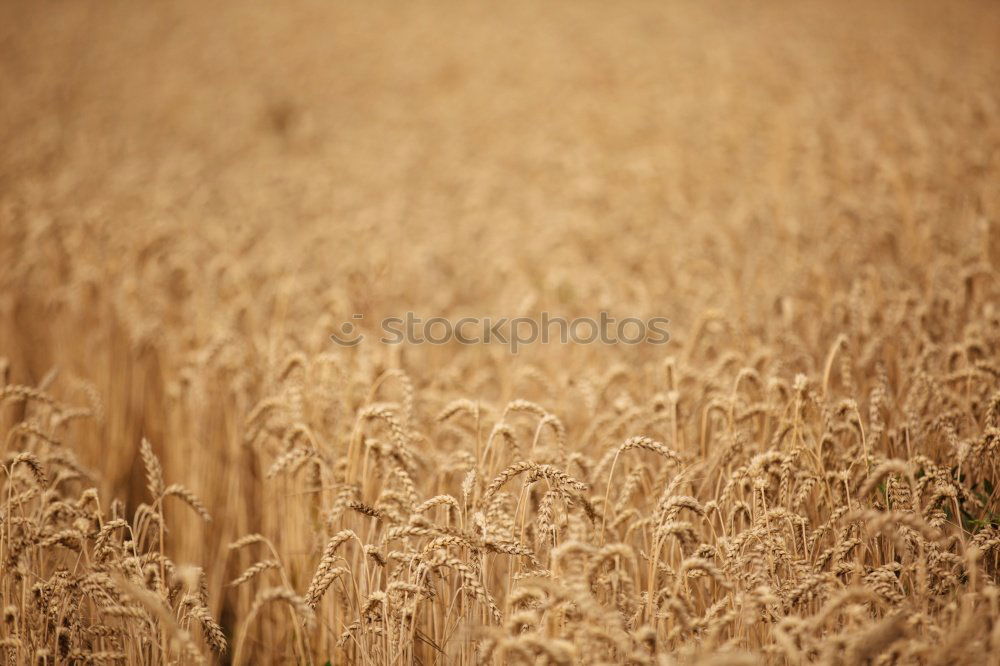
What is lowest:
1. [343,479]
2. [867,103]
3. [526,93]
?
[343,479]

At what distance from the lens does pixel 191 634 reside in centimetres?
238

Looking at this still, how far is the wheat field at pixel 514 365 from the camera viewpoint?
71.8 inches

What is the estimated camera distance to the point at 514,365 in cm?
364

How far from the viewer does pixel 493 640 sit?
62.2 inches

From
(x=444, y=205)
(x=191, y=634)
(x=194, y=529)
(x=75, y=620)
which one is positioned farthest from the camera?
(x=444, y=205)

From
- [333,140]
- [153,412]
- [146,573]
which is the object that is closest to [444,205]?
[333,140]

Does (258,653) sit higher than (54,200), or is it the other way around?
(54,200)

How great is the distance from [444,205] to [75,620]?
5165 mm

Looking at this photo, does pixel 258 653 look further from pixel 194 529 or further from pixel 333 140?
pixel 333 140

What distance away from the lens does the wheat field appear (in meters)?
1.82

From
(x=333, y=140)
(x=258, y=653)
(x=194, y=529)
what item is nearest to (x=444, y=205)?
(x=333, y=140)

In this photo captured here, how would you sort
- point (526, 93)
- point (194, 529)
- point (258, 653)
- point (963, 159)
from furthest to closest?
point (526, 93), point (963, 159), point (194, 529), point (258, 653)

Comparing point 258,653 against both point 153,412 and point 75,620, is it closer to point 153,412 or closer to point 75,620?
point 75,620

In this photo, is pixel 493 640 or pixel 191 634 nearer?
pixel 493 640
